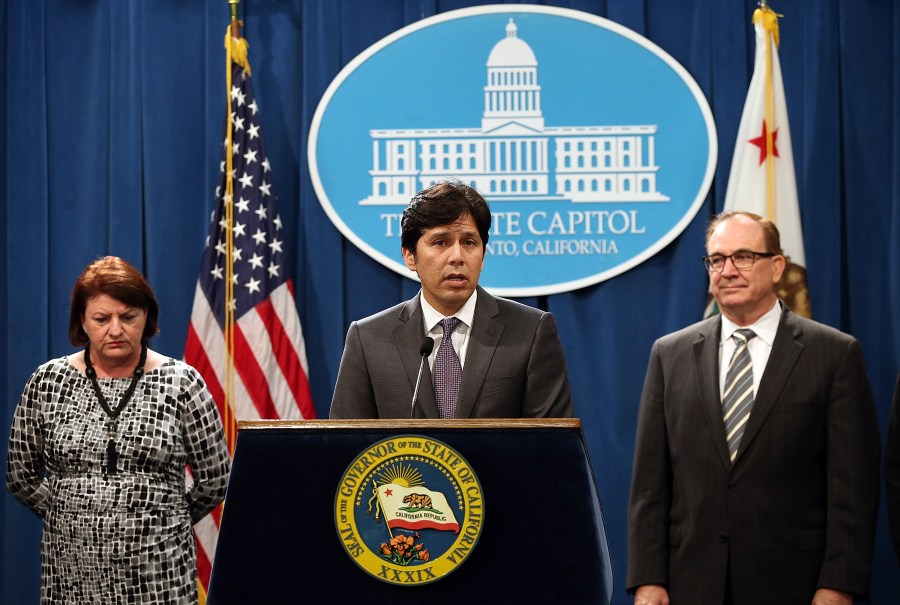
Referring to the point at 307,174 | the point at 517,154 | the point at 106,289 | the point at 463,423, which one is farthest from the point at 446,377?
the point at 307,174

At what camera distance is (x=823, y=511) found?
2699 mm

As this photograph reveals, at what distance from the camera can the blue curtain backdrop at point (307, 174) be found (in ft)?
13.8

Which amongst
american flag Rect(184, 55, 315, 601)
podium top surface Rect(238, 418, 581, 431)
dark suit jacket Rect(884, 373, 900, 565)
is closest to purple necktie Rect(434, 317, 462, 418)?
podium top surface Rect(238, 418, 581, 431)

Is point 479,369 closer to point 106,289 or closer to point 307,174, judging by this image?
point 106,289

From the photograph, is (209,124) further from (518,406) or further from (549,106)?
(518,406)

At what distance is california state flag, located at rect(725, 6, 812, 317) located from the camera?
4.04 metres

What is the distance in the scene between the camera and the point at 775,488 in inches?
106

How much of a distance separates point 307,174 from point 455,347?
7.89ft

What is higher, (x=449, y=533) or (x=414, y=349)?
(x=414, y=349)

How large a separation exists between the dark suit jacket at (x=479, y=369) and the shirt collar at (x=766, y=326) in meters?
0.88

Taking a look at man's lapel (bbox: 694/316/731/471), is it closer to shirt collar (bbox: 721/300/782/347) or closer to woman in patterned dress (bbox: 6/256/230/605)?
shirt collar (bbox: 721/300/782/347)

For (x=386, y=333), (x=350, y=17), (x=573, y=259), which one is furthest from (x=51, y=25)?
Result: (x=386, y=333)

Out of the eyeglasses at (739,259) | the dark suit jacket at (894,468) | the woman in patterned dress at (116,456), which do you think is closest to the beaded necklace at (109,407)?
the woman in patterned dress at (116,456)

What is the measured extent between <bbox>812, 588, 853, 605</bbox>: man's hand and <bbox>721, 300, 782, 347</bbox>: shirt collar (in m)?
0.65
